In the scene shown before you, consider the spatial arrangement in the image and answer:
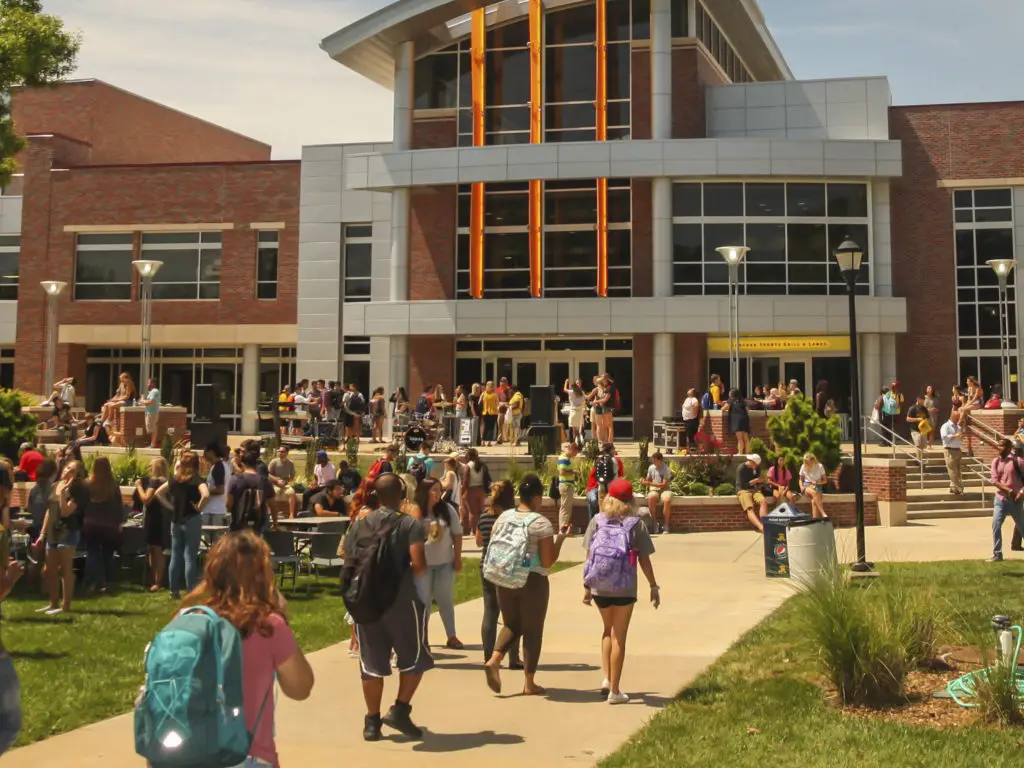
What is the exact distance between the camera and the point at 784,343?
33.3 meters

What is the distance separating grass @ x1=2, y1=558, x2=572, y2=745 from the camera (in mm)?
7938

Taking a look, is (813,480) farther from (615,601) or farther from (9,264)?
(9,264)

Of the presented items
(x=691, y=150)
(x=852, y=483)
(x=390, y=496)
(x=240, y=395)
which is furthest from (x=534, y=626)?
(x=240, y=395)

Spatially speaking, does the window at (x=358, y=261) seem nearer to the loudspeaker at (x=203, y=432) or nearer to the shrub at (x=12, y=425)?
the loudspeaker at (x=203, y=432)

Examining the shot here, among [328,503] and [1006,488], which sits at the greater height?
[1006,488]

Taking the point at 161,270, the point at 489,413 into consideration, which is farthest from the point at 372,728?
the point at 161,270

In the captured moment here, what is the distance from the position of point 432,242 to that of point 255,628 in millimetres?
31840

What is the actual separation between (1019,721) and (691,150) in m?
27.1

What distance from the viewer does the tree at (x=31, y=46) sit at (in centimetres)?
2177

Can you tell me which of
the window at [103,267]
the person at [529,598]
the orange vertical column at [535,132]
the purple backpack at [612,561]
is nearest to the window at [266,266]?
the window at [103,267]

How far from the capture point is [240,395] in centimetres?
3966

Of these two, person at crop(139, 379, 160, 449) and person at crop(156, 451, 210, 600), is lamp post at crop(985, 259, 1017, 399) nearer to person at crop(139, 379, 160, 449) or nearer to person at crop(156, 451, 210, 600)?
person at crop(139, 379, 160, 449)

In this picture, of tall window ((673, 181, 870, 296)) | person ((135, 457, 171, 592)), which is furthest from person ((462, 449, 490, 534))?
tall window ((673, 181, 870, 296))

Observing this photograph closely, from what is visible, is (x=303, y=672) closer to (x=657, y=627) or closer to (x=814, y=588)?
(x=814, y=588)
